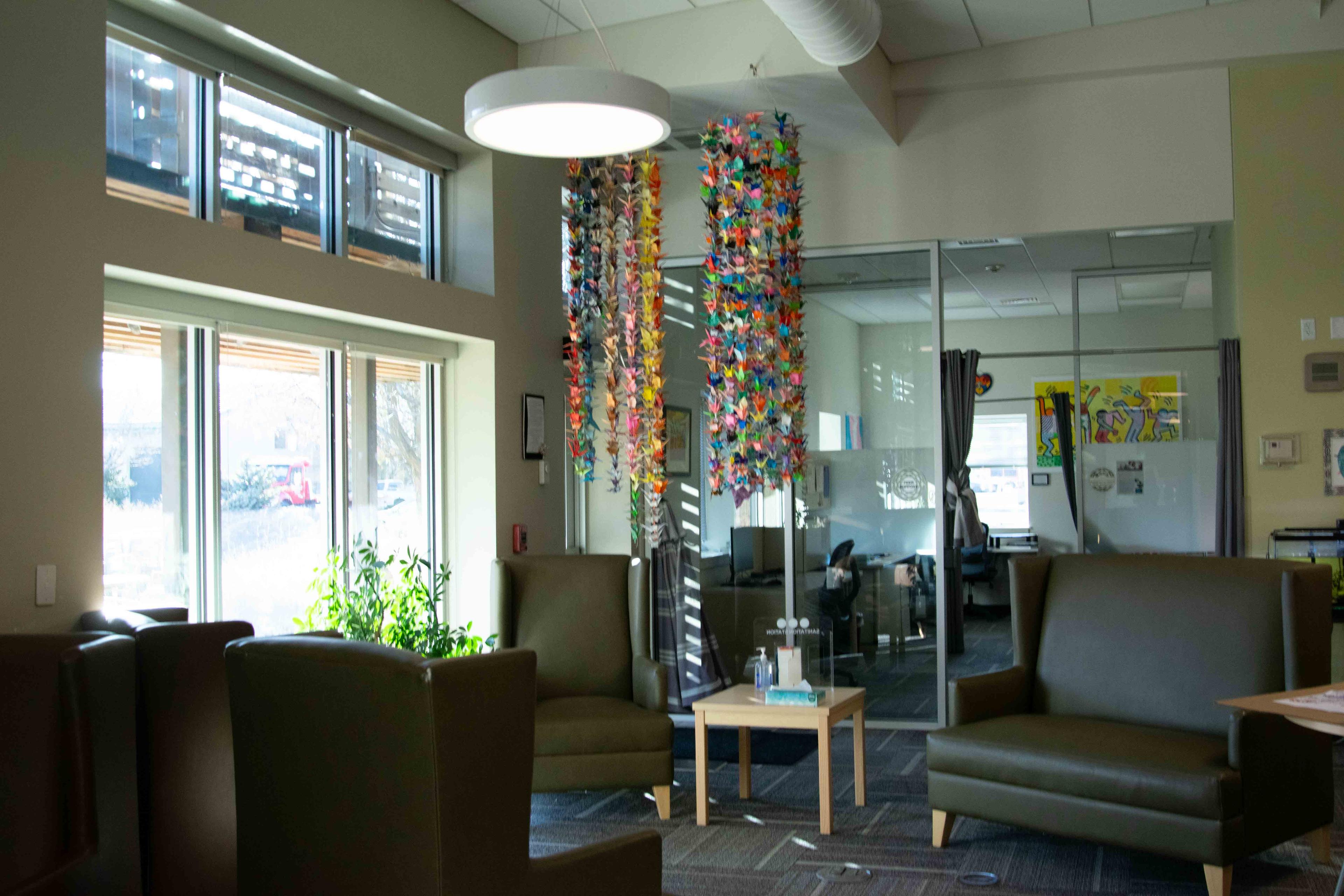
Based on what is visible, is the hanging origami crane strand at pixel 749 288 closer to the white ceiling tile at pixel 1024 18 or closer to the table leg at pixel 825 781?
the white ceiling tile at pixel 1024 18

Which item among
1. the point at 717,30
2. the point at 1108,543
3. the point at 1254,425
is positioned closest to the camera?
the point at 717,30

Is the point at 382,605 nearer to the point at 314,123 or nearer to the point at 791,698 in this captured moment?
the point at 791,698

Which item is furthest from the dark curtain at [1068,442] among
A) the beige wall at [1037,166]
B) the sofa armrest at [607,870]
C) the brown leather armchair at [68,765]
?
the brown leather armchair at [68,765]

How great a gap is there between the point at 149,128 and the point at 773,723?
10.6ft

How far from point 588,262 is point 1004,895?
11.4 feet

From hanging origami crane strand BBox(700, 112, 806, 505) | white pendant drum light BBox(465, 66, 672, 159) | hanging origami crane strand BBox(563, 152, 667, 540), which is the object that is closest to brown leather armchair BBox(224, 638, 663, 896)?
white pendant drum light BBox(465, 66, 672, 159)

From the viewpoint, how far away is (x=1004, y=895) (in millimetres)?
3666

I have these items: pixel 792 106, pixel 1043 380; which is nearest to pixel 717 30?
pixel 792 106

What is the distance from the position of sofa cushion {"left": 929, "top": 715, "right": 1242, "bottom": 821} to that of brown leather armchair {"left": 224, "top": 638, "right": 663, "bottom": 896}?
2.01 m

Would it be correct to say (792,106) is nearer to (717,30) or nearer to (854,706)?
(717,30)

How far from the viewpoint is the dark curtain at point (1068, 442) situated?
6.48 m

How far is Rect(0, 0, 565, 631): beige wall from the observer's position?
3.28m

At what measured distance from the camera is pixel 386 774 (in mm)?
2160

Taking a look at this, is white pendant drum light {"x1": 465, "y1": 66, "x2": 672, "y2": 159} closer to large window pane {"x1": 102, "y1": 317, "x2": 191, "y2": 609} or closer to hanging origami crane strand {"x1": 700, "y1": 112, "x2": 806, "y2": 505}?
large window pane {"x1": 102, "y1": 317, "x2": 191, "y2": 609}
